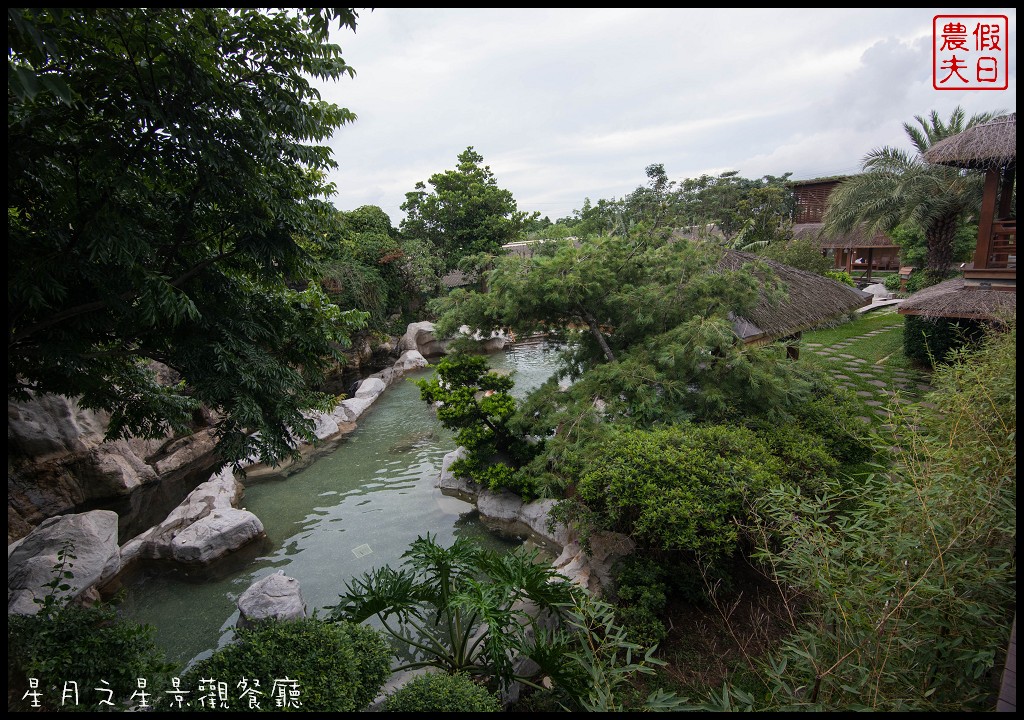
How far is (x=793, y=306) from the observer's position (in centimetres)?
888

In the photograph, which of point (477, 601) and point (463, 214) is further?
point (463, 214)

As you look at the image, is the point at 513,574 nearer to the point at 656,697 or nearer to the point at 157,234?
the point at 656,697

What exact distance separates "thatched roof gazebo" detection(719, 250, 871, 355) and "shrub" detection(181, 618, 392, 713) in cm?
673

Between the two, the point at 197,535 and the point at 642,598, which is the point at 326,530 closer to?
the point at 197,535

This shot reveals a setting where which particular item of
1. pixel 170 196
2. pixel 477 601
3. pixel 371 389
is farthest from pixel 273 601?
pixel 371 389

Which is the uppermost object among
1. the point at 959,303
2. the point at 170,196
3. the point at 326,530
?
the point at 170,196

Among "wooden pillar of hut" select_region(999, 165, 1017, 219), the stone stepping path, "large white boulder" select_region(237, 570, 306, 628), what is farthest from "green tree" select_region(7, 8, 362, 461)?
"wooden pillar of hut" select_region(999, 165, 1017, 219)

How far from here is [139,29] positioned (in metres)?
2.86

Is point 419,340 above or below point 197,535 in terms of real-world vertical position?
above

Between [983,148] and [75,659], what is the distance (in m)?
11.1

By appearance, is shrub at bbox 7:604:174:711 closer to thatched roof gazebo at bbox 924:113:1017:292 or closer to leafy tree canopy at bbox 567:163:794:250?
thatched roof gazebo at bbox 924:113:1017:292

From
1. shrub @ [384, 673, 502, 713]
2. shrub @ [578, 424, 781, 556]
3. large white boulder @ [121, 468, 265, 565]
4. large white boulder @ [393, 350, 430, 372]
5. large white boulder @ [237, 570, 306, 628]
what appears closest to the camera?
shrub @ [384, 673, 502, 713]

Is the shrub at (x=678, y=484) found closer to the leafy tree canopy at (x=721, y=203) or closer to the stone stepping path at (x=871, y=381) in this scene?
the stone stepping path at (x=871, y=381)

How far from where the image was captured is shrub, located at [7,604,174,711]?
9.20 ft
